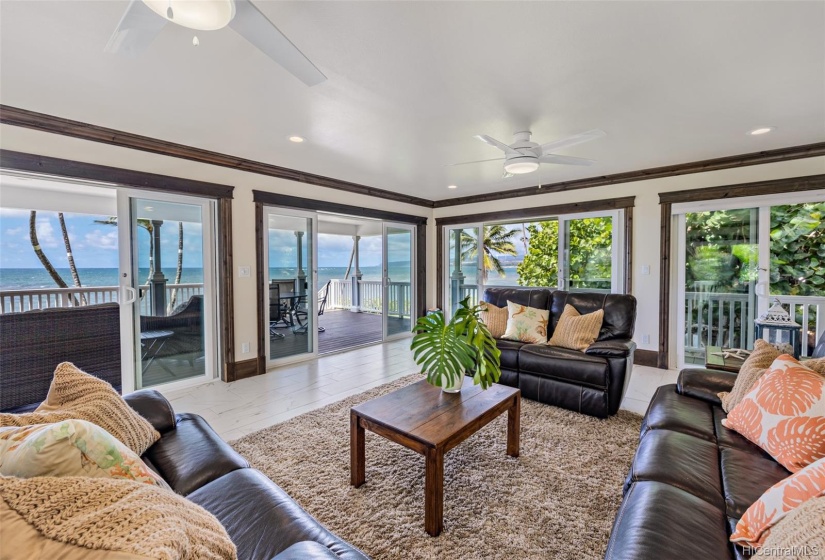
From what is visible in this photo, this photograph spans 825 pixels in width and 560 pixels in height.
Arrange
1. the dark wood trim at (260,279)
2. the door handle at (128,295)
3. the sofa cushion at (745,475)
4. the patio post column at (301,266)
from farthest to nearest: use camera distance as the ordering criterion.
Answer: the patio post column at (301,266), the dark wood trim at (260,279), the door handle at (128,295), the sofa cushion at (745,475)

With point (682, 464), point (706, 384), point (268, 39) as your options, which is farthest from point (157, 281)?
point (706, 384)

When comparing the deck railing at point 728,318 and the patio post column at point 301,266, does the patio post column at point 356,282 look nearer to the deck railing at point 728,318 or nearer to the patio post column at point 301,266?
the patio post column at point 301,266

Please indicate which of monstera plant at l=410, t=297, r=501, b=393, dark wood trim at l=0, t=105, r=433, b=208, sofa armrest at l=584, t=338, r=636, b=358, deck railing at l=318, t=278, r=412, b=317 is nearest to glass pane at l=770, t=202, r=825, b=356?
sofa armrest at l=584, t=338, r=636, b=358

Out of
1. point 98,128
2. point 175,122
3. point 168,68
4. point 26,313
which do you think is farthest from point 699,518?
point 98,128

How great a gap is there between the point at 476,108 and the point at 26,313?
3806mm

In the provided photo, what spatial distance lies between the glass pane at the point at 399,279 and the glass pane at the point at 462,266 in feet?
2.49

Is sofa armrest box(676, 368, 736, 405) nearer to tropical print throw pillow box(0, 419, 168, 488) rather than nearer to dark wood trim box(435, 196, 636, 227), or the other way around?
tropical print throw pillow box(0, 419, 168, 488)

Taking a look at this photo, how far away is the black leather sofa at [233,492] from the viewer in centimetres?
99

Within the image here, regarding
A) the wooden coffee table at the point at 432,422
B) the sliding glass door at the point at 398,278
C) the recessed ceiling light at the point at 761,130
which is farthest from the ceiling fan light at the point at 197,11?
the sliding glass door at the point at 398,278

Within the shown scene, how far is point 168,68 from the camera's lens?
2.11 m

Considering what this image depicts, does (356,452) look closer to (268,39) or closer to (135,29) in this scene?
(268,39)

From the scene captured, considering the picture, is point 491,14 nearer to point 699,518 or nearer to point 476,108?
point 476,108

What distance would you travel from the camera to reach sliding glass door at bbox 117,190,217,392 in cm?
331

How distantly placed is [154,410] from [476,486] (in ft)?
5.70
